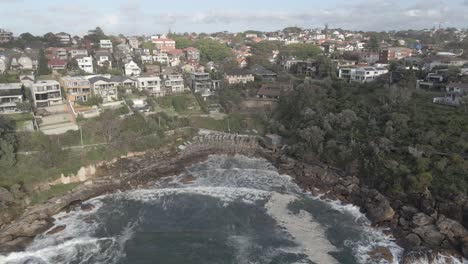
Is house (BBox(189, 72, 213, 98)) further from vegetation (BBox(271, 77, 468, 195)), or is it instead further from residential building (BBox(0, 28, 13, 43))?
residential building (BBox(0, 28, 13, 43))

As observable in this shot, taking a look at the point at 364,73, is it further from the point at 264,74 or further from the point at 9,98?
the point at 9,98

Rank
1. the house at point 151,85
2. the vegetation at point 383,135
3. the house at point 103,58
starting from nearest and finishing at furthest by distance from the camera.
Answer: the vegetation at point 383,135 → the house at point 151,85 → the house at point 103,58

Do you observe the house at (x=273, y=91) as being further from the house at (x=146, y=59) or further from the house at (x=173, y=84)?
the house at (x=146, y=59)

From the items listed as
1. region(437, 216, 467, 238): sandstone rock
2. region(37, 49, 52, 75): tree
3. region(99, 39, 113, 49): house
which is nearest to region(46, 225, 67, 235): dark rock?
region(437, 216, 467, 238): sandstone rock

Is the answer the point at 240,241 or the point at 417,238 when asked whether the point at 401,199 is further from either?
the point at 240,241

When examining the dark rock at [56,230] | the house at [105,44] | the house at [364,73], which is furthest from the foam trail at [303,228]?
the house at [105,44]
